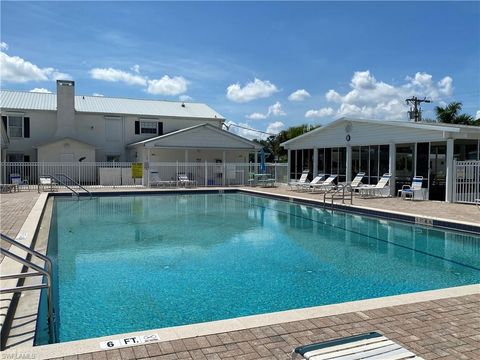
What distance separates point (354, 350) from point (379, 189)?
16846 millimetres

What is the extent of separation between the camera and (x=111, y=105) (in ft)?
107

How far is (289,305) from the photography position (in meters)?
5.72

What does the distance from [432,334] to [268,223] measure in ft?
30.6

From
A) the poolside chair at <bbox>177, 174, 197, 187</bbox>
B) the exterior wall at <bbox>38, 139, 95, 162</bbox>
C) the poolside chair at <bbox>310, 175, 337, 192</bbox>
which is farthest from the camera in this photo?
the exterior wall at <bbox>38, 139, 95, 162</bbox>

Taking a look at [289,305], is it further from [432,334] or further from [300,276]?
[432,334]

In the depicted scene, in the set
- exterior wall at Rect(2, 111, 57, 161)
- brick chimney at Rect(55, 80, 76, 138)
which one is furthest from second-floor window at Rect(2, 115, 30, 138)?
brick chimney at Rect(55, 80, 76, 138)

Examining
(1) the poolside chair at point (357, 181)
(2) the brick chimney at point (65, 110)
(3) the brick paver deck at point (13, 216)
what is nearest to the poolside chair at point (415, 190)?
(1) the poolside chair at point (357, 181)

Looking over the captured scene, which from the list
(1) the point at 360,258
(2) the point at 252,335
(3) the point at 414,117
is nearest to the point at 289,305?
(2) the point at 252,335

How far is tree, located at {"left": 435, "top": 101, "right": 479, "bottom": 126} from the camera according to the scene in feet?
114

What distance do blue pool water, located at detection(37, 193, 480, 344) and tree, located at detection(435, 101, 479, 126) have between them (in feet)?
85.9

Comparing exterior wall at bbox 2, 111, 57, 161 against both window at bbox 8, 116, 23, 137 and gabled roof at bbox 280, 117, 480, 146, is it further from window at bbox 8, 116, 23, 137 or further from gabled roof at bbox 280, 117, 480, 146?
gabled roof at bbox 280, 117, 480, 146

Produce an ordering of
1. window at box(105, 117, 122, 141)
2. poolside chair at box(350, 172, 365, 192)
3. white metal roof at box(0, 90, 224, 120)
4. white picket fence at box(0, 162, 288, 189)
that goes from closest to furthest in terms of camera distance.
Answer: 1. poolside chair at box(350, 172, 365, 192)
2. white picket fence at box(0, 162, 288, 189)
3. white metal roof at box(0, 90, 224, 120)
4. window at box(105, 117, 122, 141)

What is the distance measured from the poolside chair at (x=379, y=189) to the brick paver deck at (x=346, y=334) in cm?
1424

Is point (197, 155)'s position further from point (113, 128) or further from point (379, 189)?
point (379, 189)
